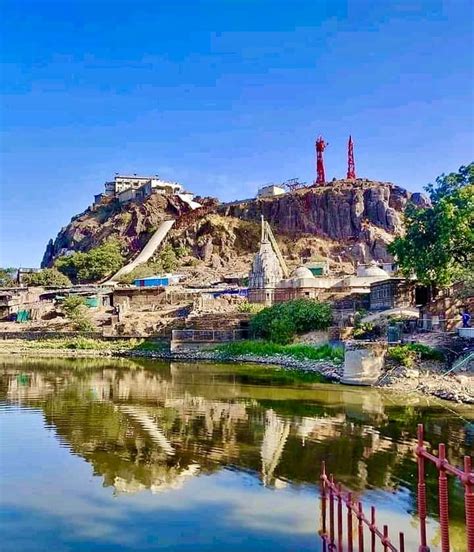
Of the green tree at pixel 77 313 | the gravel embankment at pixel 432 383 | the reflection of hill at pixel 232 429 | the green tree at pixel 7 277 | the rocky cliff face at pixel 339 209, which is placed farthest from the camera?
the rocky cliff face at pixel 339 209

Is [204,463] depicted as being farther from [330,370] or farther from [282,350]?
[282,350]

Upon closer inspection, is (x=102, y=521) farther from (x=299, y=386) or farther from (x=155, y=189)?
(x=155, y=189)

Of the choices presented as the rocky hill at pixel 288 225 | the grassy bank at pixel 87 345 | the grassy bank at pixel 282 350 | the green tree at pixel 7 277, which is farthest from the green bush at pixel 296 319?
the green tree at pixel 7 277

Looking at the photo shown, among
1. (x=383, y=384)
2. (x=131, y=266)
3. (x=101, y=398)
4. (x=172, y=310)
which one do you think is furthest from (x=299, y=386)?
(x=131, y=266)

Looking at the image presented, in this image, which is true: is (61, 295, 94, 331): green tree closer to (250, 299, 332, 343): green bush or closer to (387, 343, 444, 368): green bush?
(250, 299, 332, 343): green bush

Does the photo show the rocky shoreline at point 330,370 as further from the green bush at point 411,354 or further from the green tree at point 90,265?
the green tree at point 90,265

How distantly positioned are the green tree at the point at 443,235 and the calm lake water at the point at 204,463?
10224mm

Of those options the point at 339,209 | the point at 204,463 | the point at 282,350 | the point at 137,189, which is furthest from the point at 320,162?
the point at 204,463

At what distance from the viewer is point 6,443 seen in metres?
18.8

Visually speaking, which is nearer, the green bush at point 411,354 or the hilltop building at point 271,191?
the green bush at point 411,354

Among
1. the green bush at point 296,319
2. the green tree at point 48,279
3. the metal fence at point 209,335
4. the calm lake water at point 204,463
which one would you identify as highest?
the green tree at point 48,279

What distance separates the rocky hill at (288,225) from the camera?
96.2 metres

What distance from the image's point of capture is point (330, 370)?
34.7 metres

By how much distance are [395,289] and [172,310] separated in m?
25.8
